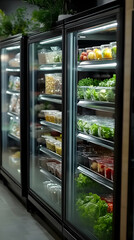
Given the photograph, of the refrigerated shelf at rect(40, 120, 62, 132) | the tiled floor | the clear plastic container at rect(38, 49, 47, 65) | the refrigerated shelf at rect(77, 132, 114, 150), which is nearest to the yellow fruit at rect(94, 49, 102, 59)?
the refrigerated shelf at rect(77, 132, 114, 150)

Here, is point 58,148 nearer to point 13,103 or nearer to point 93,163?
point 93,163

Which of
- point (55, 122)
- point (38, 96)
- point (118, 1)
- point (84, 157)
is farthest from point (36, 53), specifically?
point (118, 1)

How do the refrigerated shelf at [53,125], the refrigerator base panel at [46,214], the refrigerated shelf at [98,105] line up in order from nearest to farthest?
the refrigerated shelf at [98,105]
the refrigerator base panel at [46,214]
the refrigerated shelf at [53,125]

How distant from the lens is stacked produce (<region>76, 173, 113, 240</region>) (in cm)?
346

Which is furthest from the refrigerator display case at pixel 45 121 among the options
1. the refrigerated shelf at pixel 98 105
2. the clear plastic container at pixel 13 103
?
the clear plastic container at pixel 13 103

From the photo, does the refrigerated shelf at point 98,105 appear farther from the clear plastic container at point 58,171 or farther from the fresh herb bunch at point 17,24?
the fresh herb bunch at point 17,24

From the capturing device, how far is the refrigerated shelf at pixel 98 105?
11.0 feet

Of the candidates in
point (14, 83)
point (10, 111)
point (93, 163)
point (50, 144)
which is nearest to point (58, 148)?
point (50, 144)

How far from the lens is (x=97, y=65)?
357 cm

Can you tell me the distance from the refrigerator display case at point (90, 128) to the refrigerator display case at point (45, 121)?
20.1 inches

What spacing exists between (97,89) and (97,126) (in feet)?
1.10

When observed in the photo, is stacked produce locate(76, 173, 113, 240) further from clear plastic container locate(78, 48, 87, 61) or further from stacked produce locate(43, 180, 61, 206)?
clear plastic container locate(78, 48, 87, 61)

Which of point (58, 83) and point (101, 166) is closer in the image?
point (101, 166)

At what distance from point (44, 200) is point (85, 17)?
2.27m
